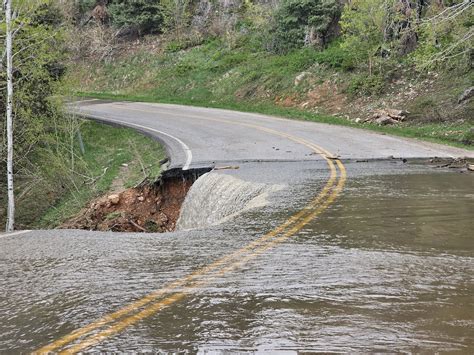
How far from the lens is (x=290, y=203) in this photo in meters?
8.73

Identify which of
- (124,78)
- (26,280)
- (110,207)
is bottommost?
(110,207)

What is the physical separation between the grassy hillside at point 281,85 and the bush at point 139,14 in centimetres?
146

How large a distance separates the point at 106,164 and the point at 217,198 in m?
10.3

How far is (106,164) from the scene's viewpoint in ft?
64.7

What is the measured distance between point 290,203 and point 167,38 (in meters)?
34.1

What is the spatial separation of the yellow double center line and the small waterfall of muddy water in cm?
163

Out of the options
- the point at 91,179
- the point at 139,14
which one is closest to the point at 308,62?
the point at 91,179

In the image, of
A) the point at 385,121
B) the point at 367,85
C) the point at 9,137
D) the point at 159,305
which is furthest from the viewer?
the point at 367,85

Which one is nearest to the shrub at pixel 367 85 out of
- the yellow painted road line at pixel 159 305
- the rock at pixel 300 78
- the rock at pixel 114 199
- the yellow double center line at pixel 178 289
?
the rock at pixel 300 78

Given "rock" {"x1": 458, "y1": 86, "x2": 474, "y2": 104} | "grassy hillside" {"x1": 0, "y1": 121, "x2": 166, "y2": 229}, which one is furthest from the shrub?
"grassy hillside" {"x1": 0, "y1": 121, "x2": 166, "y2": 229}

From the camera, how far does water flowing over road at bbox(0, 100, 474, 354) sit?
3686 millimetres

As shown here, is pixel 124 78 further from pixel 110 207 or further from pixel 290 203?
pixel 290 203

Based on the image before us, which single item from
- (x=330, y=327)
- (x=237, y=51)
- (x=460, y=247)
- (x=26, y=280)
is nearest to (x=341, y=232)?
(x=460, y=247)

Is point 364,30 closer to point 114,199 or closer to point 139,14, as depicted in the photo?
point 114,199
